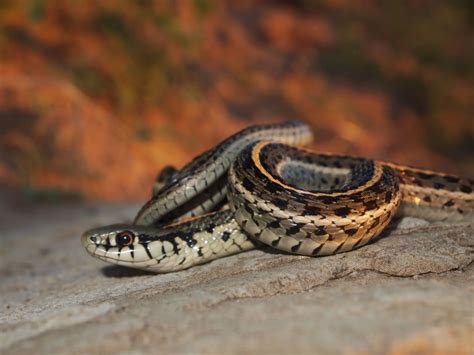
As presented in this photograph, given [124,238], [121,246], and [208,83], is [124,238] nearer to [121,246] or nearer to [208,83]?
[121,246]

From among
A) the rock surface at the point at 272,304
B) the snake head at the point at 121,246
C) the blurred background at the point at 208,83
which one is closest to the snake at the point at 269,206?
the snake head at the point at 121,246

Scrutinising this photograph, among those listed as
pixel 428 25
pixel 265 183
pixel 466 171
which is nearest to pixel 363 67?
pixel 428 25

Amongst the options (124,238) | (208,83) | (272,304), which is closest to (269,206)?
(272,304)

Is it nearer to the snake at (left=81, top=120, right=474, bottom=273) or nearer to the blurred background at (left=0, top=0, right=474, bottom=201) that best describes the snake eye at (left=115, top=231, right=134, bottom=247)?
the snake at (left=81, top=120, right=474, bottom=273)

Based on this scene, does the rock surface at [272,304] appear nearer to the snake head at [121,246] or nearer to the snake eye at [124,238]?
the snake head at [121,246]

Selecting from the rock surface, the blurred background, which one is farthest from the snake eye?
the blurred background

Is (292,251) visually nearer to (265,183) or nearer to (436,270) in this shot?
(265,183)
